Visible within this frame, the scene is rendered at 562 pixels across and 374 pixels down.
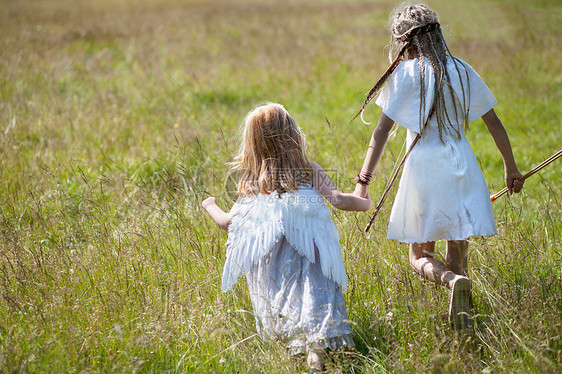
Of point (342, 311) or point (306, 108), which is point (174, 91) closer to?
point (306, 108)

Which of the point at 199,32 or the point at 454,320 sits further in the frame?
the point at 199,32

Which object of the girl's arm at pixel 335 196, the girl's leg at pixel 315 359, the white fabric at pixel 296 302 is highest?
the girl's arm at pixel 335 196

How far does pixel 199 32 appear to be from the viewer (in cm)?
1213

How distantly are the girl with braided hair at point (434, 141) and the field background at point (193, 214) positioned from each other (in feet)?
1.14

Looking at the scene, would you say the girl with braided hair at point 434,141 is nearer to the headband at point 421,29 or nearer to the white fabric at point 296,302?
the headband at point 421,29

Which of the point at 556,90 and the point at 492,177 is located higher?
the point at 556,90

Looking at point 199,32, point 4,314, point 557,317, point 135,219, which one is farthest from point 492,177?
point 199,32

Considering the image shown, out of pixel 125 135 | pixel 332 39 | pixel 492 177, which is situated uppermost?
pixel 332 39

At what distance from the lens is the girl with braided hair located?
2443 millimetres

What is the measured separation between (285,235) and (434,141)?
894 mm

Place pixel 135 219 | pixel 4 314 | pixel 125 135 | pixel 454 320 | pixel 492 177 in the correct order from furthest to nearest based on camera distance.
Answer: pixel 125 135
pixel 492 177
pixel 135 219
pixel 4 314
pixel 454 320

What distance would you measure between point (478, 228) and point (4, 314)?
240cm

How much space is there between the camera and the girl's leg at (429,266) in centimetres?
245

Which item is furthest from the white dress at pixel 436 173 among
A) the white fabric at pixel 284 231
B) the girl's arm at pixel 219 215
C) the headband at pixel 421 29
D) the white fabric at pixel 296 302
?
the girl's arm at pixel 219 215
